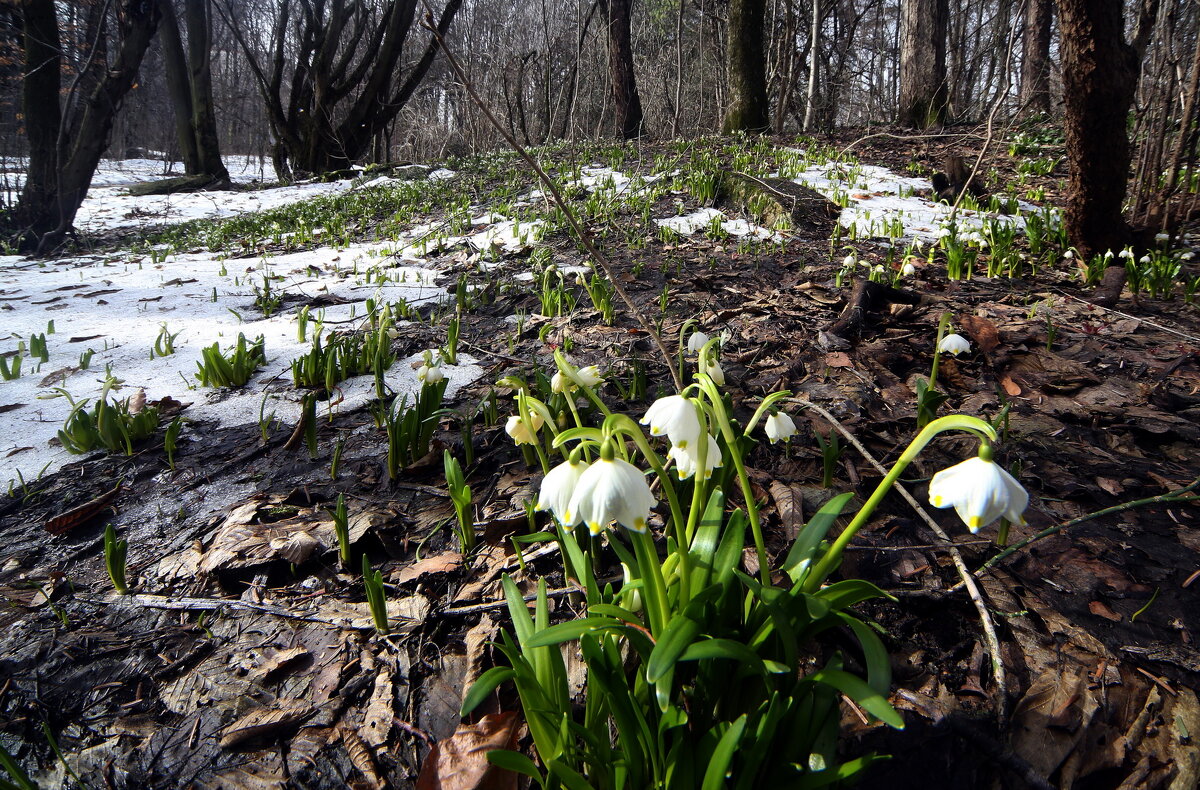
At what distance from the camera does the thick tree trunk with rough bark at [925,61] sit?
8367 millimetres

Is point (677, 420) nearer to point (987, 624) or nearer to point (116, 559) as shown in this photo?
point (987, 624)

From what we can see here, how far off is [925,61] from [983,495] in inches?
382

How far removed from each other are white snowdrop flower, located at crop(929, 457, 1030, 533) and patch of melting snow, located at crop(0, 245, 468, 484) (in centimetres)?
212

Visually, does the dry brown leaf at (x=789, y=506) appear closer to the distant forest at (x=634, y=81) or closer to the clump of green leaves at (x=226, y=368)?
the distant forest at (x=634, y=81)

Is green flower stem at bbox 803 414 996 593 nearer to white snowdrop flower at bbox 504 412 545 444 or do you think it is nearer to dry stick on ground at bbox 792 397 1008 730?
dry stick on ground at bbox 792 397 1008 730

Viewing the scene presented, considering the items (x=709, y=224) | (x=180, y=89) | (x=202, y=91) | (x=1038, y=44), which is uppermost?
(x=180, y=89)

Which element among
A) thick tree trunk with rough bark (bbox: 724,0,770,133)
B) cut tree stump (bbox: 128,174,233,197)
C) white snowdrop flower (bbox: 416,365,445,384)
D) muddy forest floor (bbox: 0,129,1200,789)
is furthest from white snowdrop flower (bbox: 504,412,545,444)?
cut tree stump (bbox: 128,174,233,197)

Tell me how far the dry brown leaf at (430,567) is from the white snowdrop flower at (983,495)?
3.81 feet

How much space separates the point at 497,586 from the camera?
1.52m

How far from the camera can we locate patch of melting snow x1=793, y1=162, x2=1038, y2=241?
452 cm

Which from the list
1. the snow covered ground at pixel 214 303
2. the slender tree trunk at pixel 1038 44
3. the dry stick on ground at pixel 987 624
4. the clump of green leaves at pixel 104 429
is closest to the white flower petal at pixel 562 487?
the dry stick on ground at pixel 987 624

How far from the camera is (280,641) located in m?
1.44

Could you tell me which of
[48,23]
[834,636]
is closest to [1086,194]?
[834,636]

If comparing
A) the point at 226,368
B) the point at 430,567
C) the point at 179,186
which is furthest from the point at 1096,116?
the point at 179,186
